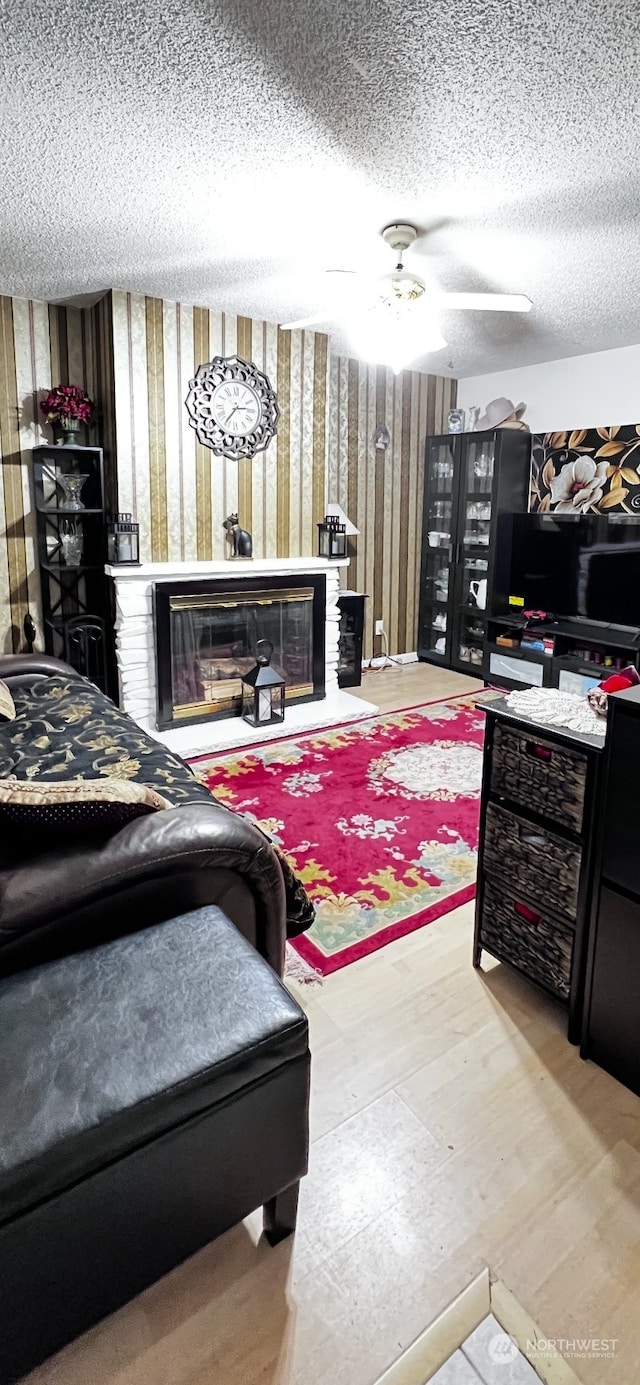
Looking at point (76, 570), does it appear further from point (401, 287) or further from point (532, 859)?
point (532, 859)

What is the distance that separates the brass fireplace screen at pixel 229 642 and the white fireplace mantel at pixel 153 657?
4.4 inches

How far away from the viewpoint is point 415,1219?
4.59 ft

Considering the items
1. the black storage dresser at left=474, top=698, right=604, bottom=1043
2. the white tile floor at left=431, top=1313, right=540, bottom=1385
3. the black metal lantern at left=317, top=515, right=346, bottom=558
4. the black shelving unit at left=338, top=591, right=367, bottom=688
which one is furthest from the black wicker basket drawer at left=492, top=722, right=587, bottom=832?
the black shelving unit at left=338, top=591, right=367, bottom=688

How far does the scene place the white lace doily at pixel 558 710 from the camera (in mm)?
1761

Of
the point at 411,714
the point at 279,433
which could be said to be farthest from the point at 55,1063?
the point at 279,433

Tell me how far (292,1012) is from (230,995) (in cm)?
12

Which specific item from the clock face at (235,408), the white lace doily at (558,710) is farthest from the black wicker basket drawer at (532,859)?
the clock face at (235,408)

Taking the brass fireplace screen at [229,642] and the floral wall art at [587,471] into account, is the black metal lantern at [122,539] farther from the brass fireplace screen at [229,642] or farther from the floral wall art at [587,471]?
the floral wall art at [587,471]

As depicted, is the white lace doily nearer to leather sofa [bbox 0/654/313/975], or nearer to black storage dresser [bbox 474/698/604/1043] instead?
black storage dresser [bbox 474/698/604/1043]

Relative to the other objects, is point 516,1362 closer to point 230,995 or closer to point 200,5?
point 230,995

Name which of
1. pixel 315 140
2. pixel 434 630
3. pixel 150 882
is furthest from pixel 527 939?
pixel 434 630

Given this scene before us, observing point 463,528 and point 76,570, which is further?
point 463,528

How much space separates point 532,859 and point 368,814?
1.27 metres

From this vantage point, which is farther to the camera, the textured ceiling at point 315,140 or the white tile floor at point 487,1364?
the textured ceiling at point 315,140
